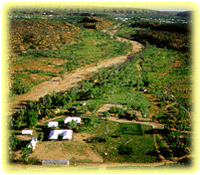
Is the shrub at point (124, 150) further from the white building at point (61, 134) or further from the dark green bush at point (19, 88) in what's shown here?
the dark green bush at point (19, 88)

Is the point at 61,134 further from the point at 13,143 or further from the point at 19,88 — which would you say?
the point at 19,88

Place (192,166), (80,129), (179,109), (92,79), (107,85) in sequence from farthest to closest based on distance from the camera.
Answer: (92,79)
(107,85)
(179,109)
(80,129)
(192,166)

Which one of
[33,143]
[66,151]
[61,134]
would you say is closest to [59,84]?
[61,134]

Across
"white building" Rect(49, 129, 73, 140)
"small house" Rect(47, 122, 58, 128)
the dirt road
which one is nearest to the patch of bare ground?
"white building" Rect(49, 129, 73, 140)

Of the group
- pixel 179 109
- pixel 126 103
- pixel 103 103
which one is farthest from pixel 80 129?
pixel 179 109

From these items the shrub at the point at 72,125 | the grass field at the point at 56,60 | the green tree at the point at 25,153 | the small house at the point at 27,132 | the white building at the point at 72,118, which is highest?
the grass field at the point at 56,60

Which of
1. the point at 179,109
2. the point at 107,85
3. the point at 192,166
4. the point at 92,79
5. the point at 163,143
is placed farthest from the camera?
the point at 92,79

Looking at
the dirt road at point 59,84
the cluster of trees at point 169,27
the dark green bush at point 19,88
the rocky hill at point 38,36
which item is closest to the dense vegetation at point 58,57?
the dark green bush at point 19,88

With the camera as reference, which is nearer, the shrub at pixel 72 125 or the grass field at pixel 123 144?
the grass field at pixel 123 144

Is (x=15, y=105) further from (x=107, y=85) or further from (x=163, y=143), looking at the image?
(x=163, y=143)
